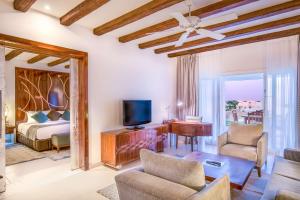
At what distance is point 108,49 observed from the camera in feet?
13.4

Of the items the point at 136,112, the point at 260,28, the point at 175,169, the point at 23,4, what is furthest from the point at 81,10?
the point at 260,28

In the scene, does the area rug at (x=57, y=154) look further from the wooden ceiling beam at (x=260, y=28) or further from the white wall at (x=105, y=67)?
the wooden ceiling beam at (x=260, y=28)

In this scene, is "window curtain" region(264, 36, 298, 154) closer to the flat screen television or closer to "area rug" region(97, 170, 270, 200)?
"area rug" region(97, 170, 270, 200)

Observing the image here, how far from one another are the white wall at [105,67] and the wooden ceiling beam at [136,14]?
0.37 meters

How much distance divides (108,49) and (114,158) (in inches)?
90.5

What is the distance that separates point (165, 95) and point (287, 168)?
3.65 m

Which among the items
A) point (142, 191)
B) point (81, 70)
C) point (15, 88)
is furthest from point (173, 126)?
point (15, 88)

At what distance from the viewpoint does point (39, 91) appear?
6.55m

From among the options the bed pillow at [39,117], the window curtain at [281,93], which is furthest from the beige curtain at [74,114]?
the window curtain at [281,93]

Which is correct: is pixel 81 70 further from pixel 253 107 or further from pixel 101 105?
pixel 253 107

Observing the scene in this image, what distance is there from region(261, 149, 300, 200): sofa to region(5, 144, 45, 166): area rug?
4.52 m

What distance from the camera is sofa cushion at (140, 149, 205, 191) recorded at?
61.0 inches

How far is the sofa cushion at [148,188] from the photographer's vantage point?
1.47m

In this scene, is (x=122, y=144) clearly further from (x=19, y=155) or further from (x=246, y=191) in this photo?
(x=19, y=155)
